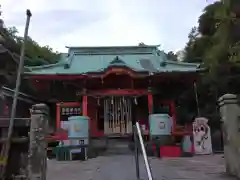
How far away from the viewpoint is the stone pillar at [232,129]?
274 inches

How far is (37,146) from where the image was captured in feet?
21.1

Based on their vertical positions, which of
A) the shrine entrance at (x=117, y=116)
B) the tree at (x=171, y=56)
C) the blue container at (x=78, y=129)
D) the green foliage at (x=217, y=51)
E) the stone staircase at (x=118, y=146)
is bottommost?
the stone staircase at (x=118, y=146)

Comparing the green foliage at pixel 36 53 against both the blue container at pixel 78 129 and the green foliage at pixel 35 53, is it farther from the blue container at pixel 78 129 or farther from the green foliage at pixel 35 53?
the blue container at pixel 78 129

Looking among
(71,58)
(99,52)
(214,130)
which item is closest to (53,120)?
(71,58)

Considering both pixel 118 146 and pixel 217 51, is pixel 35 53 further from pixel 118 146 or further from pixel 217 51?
pixel 217 51

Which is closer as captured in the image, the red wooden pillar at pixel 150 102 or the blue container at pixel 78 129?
the blue container at pixel 78 129

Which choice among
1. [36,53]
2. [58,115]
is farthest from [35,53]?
[58,115]

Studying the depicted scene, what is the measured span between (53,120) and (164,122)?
306 inches

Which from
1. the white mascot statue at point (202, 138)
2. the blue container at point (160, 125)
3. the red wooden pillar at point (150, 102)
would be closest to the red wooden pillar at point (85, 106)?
the red wooden pillar at point (150, 102)

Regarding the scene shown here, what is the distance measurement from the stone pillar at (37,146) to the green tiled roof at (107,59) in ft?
38.9

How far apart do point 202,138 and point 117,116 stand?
5.26m

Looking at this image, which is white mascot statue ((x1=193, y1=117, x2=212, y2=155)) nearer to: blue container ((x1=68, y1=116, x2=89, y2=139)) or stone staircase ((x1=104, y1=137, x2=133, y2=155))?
stone staircase ((x1=104, y1=137, x2=133, y2=155))

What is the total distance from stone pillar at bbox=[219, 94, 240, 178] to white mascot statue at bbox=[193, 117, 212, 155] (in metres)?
6.57

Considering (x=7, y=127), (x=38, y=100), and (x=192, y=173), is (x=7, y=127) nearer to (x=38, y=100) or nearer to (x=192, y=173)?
(x=192, y=173)
